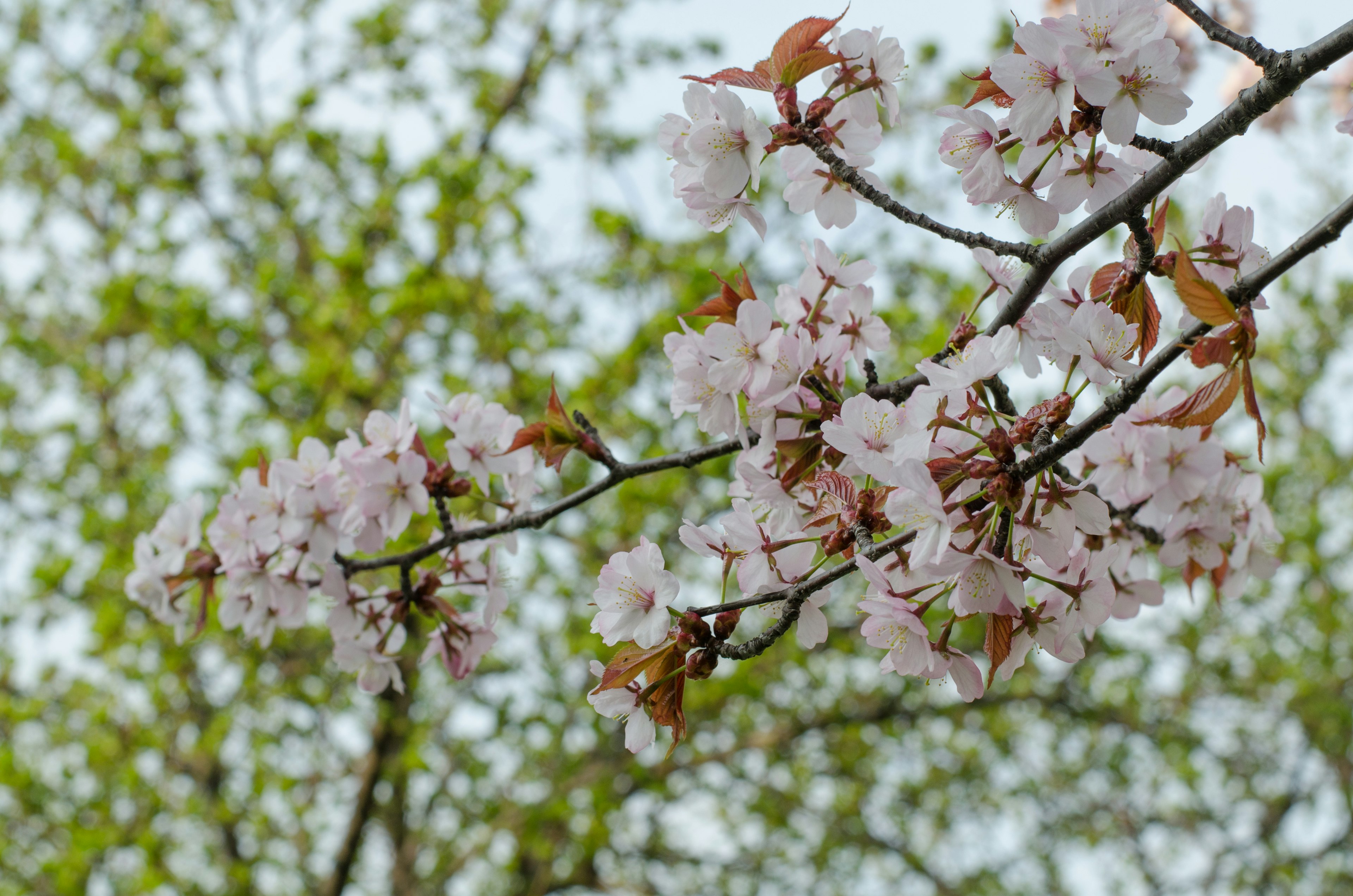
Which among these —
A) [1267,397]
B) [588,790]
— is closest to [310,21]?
[588,790]

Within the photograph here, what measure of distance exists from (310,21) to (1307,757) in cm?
654

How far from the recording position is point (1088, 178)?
0.91 m

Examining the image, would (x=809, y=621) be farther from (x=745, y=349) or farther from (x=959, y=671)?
(x=745, y=349)

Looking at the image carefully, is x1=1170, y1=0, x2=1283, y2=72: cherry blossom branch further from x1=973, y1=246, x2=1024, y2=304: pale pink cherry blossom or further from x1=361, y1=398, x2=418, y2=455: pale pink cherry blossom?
x1=361, y1=398, x2=418, y2=455: pale pink cherry blossom

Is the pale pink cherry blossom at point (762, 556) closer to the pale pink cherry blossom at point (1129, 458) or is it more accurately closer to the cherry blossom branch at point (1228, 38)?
the pale pink cherry blossom at point (1129, 458)

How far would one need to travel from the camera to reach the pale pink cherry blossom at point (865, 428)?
844 mm

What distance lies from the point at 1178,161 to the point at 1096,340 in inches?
6.4

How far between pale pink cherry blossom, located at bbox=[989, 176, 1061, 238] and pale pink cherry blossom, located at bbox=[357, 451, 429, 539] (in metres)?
0.78

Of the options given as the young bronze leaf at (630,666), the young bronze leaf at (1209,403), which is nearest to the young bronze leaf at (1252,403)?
the young bronze leaf at (1209,403)

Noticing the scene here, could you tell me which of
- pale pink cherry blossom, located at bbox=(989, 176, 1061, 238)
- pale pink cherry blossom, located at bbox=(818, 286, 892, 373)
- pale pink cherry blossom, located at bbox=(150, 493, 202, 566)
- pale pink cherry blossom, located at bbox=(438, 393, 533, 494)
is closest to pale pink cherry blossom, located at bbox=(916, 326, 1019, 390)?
pale pink cherry blossom, located at bbox=(989, 176, 1061, 238)

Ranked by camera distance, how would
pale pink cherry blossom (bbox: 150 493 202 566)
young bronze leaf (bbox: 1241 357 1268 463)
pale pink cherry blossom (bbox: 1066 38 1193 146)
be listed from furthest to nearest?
pale pink cherry blossom (bbox: 150 493 202 566) → pale pink cherry blossom (bbox: 1066 38 1193 146) → young bronze leaf (bbox: 1241 357 1268 463)

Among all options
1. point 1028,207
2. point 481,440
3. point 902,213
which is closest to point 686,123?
point 902,213

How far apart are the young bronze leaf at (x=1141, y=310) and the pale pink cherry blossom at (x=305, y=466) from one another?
100 cm

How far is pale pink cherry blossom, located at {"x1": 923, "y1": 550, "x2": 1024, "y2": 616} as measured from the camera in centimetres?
74
